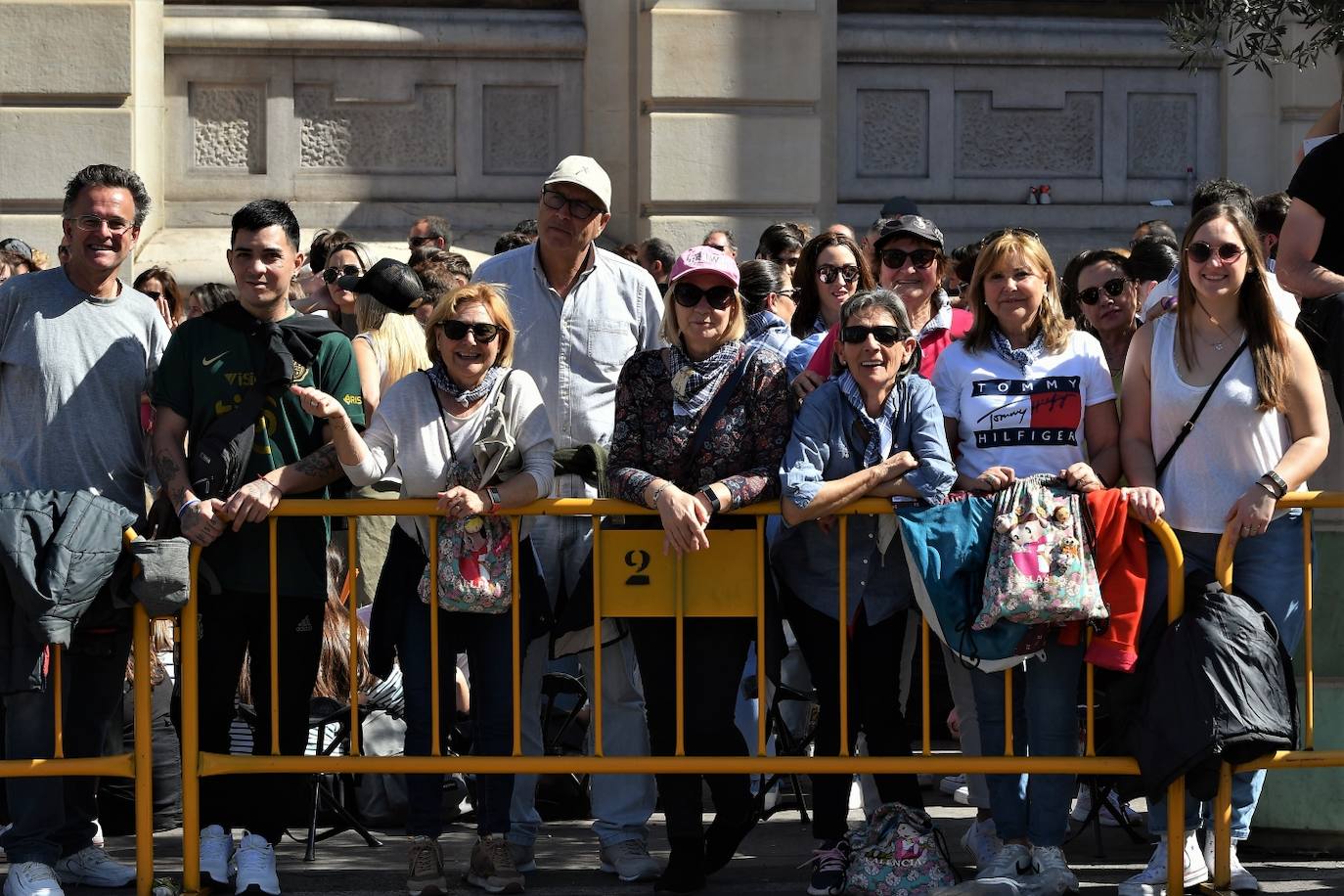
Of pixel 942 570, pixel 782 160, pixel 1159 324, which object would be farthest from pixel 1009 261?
pixel 782 160

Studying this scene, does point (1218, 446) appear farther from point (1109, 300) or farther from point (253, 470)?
point (253, 470)

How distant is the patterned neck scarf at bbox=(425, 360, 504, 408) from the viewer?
6461 mm

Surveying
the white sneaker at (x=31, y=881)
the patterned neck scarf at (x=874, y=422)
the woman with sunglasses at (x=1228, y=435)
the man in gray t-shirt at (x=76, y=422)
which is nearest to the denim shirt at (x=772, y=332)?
the patterned neck scarf at (x=874, y=422)

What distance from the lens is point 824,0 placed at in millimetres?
12992

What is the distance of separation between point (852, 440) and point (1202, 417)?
111 centimetres

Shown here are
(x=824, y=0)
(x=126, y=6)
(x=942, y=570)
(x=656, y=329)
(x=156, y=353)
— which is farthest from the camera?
(x=824, y=0)

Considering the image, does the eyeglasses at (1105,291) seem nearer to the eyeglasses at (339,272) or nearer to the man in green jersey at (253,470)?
the man in green jersey at (253,470)

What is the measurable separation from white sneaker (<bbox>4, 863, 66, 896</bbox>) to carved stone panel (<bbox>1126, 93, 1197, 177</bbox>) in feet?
31.3

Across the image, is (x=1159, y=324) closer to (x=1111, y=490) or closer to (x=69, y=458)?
(x=1111, y=490)

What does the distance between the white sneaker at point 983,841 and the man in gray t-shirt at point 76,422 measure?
2809 mm

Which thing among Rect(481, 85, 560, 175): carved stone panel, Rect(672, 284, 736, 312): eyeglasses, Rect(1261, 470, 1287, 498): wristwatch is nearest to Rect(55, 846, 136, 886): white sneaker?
Rect(672, 284, 736, 312): eyeglasses

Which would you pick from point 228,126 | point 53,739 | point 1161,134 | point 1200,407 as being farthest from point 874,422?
point 1161,134

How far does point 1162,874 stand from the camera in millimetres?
6309

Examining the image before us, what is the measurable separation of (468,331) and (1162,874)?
9.35 feet
